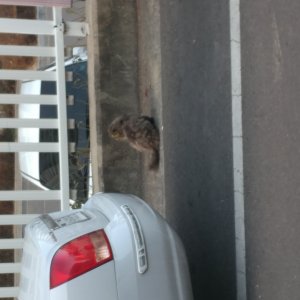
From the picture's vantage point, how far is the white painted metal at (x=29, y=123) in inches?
230

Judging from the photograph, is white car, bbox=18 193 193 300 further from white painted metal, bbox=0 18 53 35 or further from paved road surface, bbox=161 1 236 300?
white painted metal, bbox=0 18 53 35

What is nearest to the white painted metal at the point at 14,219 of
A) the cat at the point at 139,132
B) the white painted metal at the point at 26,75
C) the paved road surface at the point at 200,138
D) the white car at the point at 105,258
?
the cat at the point at 139,132

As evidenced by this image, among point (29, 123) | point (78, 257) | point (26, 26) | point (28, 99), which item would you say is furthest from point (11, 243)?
point (78, 257)

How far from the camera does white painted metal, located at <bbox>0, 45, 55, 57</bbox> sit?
5792mm

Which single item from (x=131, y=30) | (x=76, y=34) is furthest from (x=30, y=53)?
(x=131, y=30)

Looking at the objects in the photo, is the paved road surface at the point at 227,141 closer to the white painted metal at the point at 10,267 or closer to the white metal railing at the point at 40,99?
the white metal railing at the point at 40,99

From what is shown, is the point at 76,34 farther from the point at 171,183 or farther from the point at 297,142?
the point at 297,142

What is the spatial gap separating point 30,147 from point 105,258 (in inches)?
121

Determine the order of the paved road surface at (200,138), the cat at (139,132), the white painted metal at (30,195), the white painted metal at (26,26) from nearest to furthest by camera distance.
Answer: the paved road surface at (200,138) < the cat at (139,132) < the white painted metal at (26,26) < the white painted metal at (30,195)

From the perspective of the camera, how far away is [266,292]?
12.7 feet

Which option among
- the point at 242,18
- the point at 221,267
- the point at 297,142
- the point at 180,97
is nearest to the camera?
the point at 297,142

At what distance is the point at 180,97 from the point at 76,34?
1.54 meters

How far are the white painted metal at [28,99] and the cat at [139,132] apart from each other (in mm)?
749

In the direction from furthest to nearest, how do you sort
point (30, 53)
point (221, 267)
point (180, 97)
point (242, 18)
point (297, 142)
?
point (30, 53) < point (180, 97) < point (221, 267) < point (242, 18) < point (297, 142)
